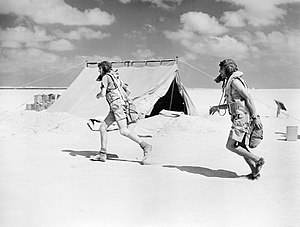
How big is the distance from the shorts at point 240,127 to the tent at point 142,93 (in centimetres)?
554

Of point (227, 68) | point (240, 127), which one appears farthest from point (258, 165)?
point (227, 68)

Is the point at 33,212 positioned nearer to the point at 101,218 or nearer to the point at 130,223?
the point at 101,218

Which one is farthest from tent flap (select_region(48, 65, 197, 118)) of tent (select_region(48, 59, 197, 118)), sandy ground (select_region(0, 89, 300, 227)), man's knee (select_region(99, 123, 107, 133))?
man's knee (select_region(99, 123, 107, 133))

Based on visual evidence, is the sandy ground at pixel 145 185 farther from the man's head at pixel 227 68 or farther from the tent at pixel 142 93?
the tent at pixel 142 93

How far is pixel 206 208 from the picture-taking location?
3.34m

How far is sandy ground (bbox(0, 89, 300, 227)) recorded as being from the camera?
10.3 feet

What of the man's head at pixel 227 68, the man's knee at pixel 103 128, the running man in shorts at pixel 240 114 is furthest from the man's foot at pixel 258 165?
the man's knee at pixel 103 128

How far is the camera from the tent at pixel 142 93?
402 inches

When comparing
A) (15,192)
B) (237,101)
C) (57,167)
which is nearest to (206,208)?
(237,101)

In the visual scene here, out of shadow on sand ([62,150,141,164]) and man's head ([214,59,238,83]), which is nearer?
man's head ([214,59,238,83])

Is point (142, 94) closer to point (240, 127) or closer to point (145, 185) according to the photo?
point (240, 127)

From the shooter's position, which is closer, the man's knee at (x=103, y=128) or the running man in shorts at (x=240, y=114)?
the running man in shorts at (x=240, y=114)

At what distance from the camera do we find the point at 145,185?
159 inches

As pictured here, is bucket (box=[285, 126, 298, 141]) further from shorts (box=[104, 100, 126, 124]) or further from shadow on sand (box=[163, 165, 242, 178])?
shorts (box=[104, 100, 126, 124])
